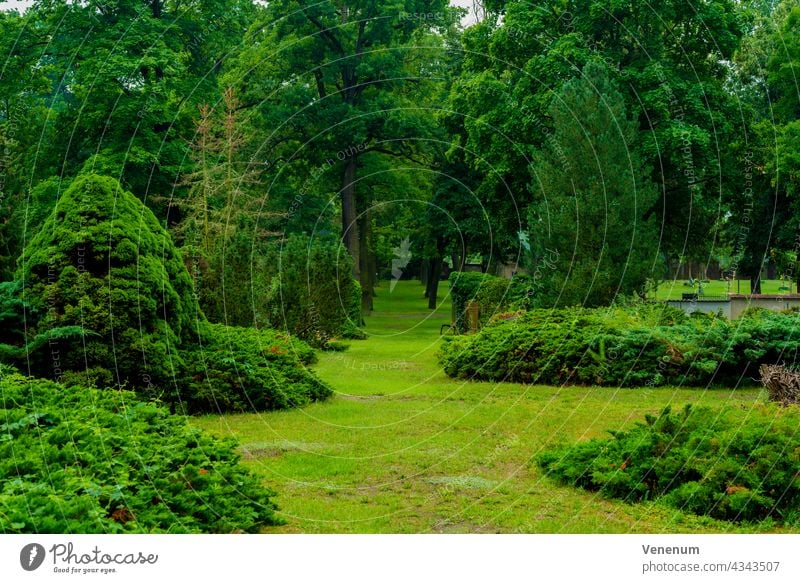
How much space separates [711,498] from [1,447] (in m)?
5.90

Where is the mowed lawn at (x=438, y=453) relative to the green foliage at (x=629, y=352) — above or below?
below

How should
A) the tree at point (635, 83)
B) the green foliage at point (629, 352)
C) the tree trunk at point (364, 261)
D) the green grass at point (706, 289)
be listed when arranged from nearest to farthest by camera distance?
the green foliage at point (629, 352) → the tree at point (635, 83) → the green grass at point (706, 289) → the tree trunk at point (364, 261)

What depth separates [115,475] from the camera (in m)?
7.23

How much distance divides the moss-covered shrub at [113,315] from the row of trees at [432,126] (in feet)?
9.86

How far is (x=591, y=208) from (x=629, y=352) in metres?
6.21

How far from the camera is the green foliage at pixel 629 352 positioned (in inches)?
647

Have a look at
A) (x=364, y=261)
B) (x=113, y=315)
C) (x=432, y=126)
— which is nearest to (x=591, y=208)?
(x=113, y=315)

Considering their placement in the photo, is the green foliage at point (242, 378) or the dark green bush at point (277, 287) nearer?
the green foliage at point (242, 378)

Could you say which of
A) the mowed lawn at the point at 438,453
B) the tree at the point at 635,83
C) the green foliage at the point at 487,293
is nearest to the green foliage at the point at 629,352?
the mowed lawn at the point at 438,453

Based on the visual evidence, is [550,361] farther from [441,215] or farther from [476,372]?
Result: [441,215]

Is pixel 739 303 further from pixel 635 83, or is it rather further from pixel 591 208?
pixel 635 83

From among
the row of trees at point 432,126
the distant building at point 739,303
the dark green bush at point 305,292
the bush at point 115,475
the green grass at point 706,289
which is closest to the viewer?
the bush at point 115,475

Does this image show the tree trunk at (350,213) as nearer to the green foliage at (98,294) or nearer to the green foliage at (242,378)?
the green foliage at (242,378)

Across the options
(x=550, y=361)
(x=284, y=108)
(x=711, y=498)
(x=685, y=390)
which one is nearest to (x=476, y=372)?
(x=550, y=361)
